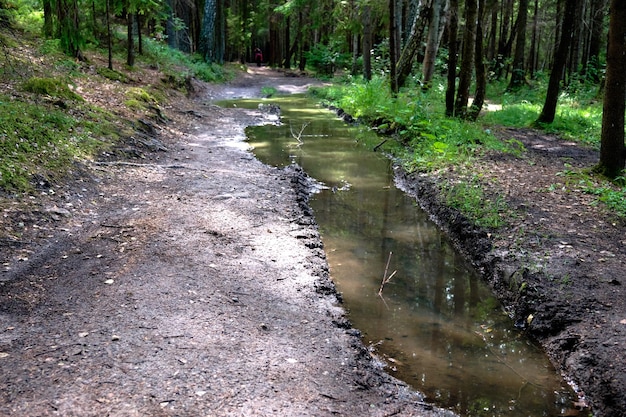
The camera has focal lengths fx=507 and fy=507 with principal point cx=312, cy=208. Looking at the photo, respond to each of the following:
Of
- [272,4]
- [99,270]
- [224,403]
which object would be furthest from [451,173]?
[272,4]

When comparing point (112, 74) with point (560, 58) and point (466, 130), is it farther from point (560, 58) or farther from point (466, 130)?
point (560, 58)

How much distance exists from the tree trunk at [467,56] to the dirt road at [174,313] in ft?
23.9

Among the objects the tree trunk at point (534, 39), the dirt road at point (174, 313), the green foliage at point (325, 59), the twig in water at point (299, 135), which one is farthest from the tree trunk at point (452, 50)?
the green foliage at point (325, 59)

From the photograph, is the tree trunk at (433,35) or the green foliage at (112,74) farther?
the tree trunk at (433,35)

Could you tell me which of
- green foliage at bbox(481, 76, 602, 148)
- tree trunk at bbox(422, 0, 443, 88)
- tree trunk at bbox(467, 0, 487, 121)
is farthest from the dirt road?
tree trunk at bbox(422, 0, 443, 88)

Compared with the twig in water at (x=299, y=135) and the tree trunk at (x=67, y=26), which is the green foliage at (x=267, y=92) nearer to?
the twig in water at (x=299, y=135)

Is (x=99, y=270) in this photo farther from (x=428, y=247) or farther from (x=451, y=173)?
(x=451, y=173)

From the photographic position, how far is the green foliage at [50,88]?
9.38m

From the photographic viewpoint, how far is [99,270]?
16.1 feet

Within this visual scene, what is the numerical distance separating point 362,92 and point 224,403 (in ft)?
52.4

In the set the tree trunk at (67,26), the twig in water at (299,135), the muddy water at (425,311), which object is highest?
the tree trunk at (67,26)

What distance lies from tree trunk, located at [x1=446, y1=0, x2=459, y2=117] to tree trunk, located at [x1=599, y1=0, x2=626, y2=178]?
486cm

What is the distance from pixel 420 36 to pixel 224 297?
15.2 meters

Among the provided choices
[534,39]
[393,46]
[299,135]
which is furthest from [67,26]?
[534,39]
